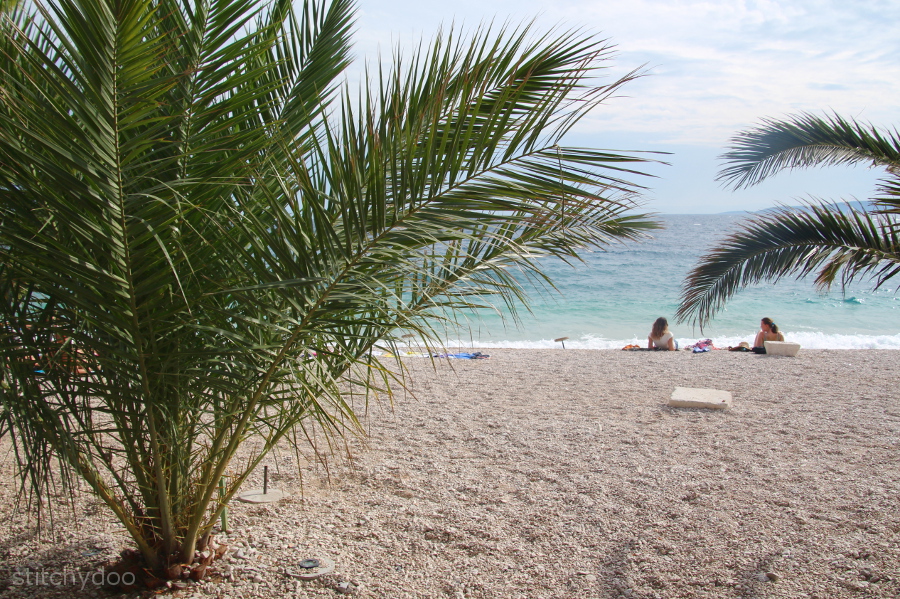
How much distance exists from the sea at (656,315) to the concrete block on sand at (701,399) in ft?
24.0

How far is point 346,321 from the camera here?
193cm

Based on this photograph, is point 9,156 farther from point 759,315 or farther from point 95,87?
point 759,315

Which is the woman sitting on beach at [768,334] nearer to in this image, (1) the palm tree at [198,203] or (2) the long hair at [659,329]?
(2) the long hair at [659,329]

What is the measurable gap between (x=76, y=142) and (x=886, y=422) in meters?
6.30

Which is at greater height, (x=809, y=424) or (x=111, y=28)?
(x=111, y=28)

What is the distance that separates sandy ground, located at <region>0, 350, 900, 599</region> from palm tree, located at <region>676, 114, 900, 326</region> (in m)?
1.32

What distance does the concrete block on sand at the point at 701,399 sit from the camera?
5.81 m

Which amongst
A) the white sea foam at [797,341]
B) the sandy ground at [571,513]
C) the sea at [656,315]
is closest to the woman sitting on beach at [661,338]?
the sea at [656,315]

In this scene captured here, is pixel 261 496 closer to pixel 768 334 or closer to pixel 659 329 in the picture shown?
pixel 659 329

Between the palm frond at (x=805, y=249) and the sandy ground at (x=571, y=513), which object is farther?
the palm frond at (x=805, y=249)

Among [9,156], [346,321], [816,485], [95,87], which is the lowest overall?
[816,485]

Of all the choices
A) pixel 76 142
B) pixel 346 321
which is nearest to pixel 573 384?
pixel 346 321

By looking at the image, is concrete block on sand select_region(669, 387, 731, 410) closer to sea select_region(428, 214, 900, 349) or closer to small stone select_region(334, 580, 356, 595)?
small stone select_region(334, 580, 356, 595)

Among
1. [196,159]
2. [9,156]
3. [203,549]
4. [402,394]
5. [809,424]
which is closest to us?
[9,156]
